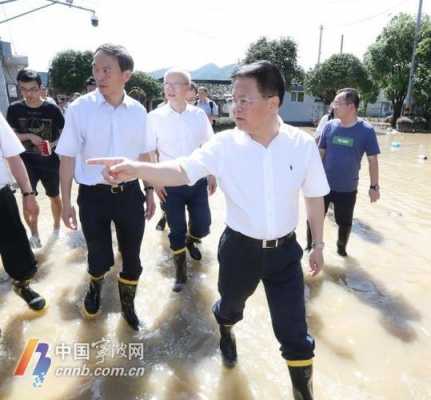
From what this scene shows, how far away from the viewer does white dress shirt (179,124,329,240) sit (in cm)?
212

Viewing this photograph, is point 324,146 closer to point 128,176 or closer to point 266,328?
point 266,328

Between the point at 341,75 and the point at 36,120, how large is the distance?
32.5 metres

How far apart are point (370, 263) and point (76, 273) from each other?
11.6ft

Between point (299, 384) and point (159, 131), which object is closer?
point (299, 384)

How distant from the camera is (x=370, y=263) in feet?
15.4

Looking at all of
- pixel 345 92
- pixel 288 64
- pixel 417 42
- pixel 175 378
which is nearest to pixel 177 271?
pixel 175 378

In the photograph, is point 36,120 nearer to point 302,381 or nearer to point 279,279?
point 279,279

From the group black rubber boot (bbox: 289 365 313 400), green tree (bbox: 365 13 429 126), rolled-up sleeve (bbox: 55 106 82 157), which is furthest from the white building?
black rubber boot (bbox: 289 365 313 400)

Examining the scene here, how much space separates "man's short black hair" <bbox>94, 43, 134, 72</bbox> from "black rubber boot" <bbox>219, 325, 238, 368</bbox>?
209 centimetres

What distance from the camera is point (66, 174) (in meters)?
2.89

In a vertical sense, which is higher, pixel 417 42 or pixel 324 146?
pixel 417 42

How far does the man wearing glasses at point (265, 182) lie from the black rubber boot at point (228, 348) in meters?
0.65

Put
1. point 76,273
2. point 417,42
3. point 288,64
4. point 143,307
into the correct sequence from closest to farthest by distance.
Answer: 1. point 143,307
2. point 76,273
3. point 417,42
4. point 288,64

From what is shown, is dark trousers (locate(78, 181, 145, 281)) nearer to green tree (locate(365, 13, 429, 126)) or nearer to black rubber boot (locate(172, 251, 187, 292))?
black rubber boot (locate(172, 251, 187, 292))
